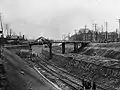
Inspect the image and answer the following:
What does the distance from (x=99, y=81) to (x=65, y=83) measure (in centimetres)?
698

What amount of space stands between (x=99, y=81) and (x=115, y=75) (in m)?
3.48

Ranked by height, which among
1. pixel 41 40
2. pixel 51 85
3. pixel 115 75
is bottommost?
pixel 51 85

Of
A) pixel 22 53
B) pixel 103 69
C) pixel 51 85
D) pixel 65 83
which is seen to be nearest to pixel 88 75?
pixel 103 69

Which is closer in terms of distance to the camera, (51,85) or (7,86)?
(7,86)

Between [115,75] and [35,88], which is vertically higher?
[115,75]

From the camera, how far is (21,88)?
2762 cm

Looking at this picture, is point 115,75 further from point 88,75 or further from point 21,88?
point 21,88

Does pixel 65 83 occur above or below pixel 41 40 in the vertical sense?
below

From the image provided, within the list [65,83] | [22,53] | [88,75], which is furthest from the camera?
[22,53]

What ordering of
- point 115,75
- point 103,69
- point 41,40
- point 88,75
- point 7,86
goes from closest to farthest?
point 7,86, point 115,75, point 103,69, point 88,75, point 41,40

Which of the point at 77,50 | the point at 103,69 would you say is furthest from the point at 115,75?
the point at 77,50

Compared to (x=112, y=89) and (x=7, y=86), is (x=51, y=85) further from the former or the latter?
(x=112, y=89)

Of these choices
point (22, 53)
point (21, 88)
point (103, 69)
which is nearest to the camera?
point (21, 88)

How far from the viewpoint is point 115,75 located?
30844 mm
